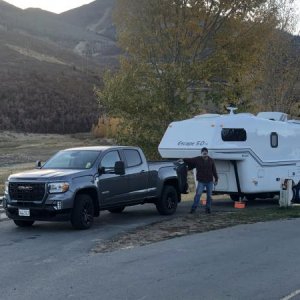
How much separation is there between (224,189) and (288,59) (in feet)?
51.4

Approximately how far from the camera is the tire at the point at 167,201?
15672 millimetres

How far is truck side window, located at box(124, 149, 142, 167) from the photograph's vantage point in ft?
49.2

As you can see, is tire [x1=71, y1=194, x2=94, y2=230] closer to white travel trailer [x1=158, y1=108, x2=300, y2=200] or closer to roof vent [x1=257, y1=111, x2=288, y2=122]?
white travel trailer [x1=158, y1=108, x2=300, y2=200]

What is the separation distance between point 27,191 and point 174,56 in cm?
1188

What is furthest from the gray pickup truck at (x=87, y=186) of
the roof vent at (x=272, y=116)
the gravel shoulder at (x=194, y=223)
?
the roof vent at (x=272, y=116)

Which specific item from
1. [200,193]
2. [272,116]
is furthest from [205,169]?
[272,116]

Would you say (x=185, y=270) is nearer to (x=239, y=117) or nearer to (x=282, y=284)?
(x=282, y=284)

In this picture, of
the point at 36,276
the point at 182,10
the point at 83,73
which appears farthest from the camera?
the point at 83,73

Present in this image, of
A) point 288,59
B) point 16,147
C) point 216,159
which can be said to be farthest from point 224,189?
point 16,147

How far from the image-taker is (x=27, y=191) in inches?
505

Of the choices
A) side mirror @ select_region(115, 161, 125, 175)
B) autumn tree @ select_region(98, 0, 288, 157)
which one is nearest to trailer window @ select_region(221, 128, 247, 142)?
side mirror @ select_region(115, 161, 125, 175)

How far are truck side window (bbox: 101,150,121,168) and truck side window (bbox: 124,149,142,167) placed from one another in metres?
0.39

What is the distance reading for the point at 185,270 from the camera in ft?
30.0

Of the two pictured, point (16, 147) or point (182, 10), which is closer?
point (182, 10)
